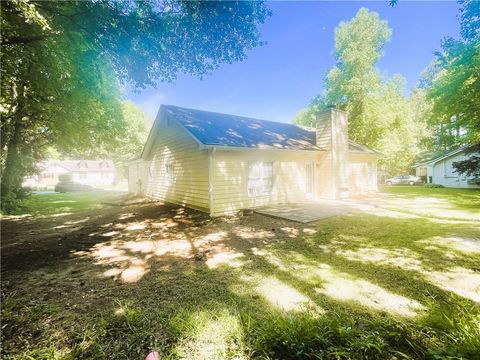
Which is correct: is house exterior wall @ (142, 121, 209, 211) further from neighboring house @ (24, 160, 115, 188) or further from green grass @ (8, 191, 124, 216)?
neighboring house @ (24, 160, 115, 188)

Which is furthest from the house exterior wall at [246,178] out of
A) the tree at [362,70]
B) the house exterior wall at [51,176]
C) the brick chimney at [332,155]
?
the house exterior wall at [51,176]

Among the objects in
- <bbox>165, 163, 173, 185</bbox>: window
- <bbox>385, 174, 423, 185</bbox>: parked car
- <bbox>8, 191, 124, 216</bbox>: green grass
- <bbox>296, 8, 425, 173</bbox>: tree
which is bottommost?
<bbox>8, 191, 124, 216</bbox>: green grass

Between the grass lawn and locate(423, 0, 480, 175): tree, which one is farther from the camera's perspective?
locate(423, 0, 480, 175): tree

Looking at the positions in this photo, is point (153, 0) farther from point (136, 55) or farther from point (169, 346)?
point (169, 346)

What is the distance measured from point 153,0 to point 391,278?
384 inches

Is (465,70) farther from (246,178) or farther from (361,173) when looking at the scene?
(246,178)

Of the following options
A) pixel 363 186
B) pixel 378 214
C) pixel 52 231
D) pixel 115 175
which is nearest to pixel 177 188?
pixel 52 231

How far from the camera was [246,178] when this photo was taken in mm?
10836

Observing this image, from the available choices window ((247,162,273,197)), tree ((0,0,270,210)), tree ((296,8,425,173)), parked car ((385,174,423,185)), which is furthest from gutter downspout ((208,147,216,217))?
parked car ((385,174,423,185))

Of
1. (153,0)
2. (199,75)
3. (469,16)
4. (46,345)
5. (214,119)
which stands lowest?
(46,345)

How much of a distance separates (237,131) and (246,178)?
287 centimetres

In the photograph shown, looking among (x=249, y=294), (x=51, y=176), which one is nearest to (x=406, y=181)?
(x=249, y=294)

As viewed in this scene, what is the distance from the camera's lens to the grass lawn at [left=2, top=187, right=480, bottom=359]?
8.36 ft

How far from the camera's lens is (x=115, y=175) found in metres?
59.2
